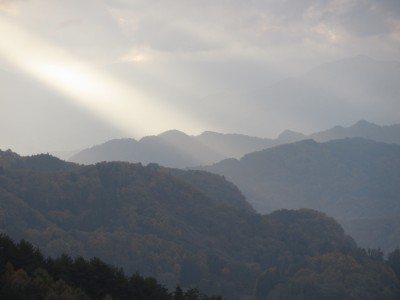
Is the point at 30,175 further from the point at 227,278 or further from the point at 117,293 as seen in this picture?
the point at 117,293

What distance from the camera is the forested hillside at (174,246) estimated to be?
158 metres

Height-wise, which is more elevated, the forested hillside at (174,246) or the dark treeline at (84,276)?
the forested hillside at (174,246)

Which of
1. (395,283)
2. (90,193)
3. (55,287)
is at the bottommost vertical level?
(55,287)

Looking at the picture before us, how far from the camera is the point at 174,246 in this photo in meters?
173

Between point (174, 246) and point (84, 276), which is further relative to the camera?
point (174, 246)

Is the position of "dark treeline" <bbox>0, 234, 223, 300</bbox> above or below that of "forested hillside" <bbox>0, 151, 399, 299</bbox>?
below

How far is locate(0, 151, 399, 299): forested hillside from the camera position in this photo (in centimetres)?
15800

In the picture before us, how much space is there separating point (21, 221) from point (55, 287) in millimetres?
111641

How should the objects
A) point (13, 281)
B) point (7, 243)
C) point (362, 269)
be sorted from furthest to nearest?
1. point (362, 269)
2. point (7, 243)
3. point (13, 281)

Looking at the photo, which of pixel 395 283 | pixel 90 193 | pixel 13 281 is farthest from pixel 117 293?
pixel 90 193

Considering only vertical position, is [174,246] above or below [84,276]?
above

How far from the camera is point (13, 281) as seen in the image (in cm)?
5716

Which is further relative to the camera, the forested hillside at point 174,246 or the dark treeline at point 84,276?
the forested hillside at point 174,246

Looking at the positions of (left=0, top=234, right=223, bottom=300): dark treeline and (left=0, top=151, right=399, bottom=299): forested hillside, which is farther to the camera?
(left=0, top=151, right=399, bottom=299): forested hillside
